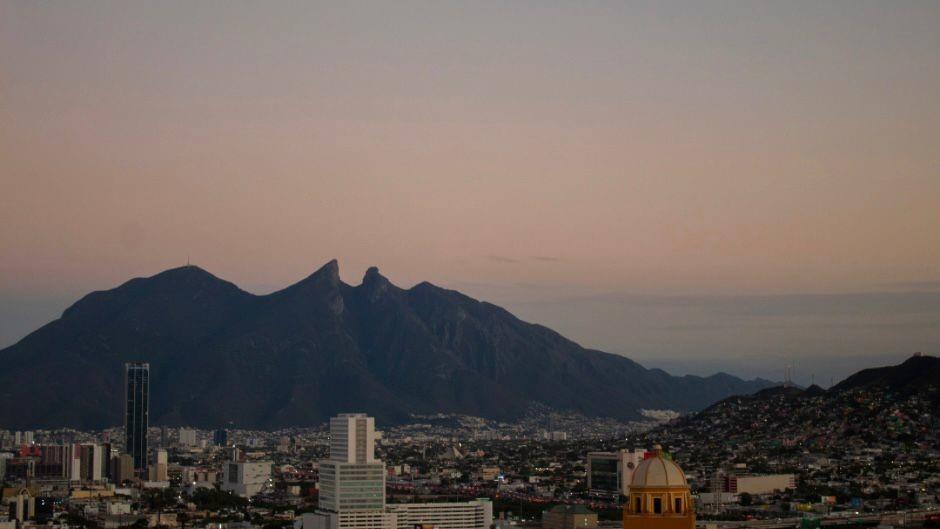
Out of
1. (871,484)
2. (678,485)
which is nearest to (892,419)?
Answer: (871,484)

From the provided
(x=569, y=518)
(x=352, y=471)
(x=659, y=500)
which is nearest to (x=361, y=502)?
(x=352, y=471)

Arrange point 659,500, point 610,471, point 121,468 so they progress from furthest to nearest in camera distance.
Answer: point 121,468 < point 610,471 < point 659,500

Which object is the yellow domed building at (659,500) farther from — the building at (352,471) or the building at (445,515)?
the building at (352,471)

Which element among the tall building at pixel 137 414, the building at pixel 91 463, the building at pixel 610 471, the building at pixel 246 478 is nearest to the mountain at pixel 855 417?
the building at pixel 610 471

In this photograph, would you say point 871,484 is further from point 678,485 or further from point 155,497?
point 678,485

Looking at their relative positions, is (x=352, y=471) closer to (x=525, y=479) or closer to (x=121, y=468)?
(x=525, y=479)

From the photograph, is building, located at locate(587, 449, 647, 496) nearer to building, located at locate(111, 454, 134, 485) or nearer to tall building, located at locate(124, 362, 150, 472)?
building, located at locate(111, 454, 134, 485)

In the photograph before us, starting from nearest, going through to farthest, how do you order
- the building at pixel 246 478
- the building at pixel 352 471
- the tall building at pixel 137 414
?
the building at pixel 352 471 → the building at pixel 246 478 → the tall building at pixel 137 414
